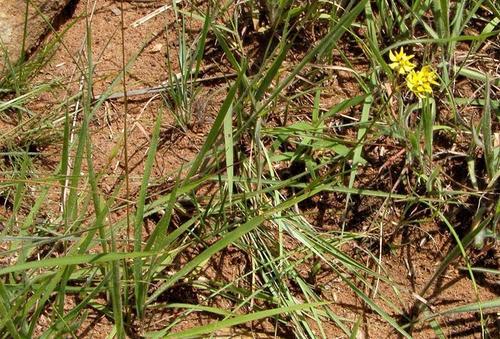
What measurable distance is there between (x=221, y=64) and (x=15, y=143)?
66 centimetres

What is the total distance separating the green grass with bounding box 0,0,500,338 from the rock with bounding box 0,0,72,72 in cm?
7

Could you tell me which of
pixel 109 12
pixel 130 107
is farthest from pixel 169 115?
pixel 109 12

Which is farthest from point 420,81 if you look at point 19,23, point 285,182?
point 19,23

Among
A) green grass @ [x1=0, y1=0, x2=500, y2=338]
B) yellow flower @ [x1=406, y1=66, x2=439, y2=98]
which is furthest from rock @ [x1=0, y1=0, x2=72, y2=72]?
yellow flower @ [x1=406, y1=66, x2=439, y2=98]

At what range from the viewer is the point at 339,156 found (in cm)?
212

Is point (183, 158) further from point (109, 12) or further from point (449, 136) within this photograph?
point (449, 136)

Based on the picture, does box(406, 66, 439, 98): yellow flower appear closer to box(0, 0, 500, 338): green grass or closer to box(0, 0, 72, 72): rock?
box(0, 0, 500, 338): green grass

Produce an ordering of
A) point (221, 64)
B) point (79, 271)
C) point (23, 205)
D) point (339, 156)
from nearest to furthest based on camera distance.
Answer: point (79, 271) → point (23, 205) → point (339, 156) → point (221, 64)

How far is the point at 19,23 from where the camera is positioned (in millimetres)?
2270

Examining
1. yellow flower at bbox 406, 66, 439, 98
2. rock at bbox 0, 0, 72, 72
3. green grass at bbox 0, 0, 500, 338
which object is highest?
rock at bbox 0, 0, 72, 72

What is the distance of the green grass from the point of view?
72.1 inches

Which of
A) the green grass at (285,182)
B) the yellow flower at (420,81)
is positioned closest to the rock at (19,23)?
the green grass at (285,182)

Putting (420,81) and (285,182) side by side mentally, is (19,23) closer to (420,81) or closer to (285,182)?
(285,182)

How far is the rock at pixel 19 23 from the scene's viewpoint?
2.23 metres
